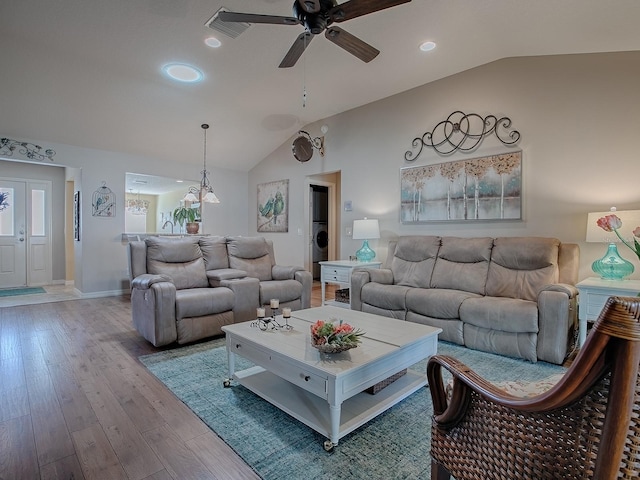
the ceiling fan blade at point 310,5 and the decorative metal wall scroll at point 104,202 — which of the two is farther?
the decorative metal wall scroll at point 104,202

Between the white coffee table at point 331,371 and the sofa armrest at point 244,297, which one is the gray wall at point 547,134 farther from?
the white coffee table at point 331,371

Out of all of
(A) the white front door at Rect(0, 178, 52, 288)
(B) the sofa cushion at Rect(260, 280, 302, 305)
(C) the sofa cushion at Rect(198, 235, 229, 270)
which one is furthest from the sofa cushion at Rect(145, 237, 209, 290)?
(A) the white front door at Rect(0, 178, 52, 288)

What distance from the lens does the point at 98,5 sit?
9.53 feet

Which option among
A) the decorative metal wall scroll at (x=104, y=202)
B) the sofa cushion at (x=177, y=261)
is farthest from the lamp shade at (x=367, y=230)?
the decorative metal wall scroll at (x=104, y=202)

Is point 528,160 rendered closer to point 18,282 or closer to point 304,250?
point 304,250

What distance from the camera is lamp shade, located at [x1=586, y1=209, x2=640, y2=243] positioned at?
2785 mm

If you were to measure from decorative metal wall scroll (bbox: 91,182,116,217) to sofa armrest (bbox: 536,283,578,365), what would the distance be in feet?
20.3

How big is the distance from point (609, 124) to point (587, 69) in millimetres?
581

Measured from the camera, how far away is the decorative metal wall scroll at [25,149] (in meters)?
4.88

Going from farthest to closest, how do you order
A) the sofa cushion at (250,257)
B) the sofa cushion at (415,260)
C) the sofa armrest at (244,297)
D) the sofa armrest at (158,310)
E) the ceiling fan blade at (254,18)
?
the sofa cushion at (250,257), the sofa cushion at (415,260), the sofa armrest at (244,297), the sofa armrest at (158,310), the ceiling fan blade at (254,18)

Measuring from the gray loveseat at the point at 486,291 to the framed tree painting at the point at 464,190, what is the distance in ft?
1.24

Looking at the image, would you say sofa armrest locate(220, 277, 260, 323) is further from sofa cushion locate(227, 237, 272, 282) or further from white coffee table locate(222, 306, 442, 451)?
white coffee table locate(222, 306, 442, 451)

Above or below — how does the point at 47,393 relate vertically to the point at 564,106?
below

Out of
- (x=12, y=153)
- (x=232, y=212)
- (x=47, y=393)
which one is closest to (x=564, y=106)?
(x=47, y=393)
